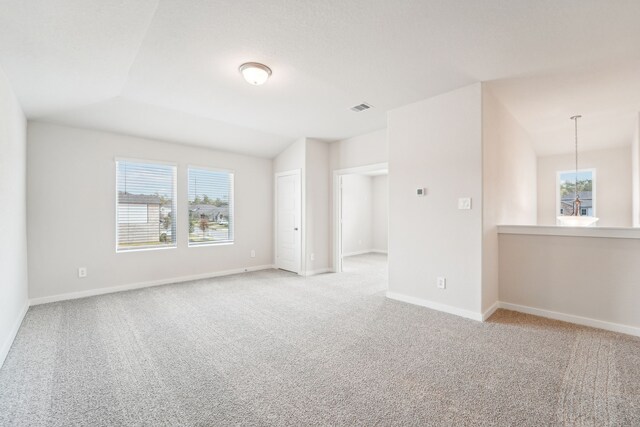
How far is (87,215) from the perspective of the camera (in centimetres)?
411

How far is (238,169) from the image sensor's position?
18.7 feet

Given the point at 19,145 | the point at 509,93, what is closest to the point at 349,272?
the point at 509,93

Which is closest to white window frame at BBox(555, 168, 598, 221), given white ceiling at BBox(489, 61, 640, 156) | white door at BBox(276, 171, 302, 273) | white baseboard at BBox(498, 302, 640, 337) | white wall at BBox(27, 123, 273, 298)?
white ceiling at BBox(489, 61, 640, 156)

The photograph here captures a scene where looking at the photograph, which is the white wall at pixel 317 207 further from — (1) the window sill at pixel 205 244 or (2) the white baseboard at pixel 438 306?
(2) the white baseboard at pixel 438 306

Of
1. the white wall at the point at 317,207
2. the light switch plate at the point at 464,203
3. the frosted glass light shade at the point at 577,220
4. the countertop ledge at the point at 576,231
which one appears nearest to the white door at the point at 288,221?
the white wall at the point at 317,207

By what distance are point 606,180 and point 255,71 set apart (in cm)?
712

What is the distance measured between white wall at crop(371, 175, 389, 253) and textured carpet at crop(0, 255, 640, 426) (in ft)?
16.1

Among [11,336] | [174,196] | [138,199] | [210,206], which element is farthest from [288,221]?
[11,336]

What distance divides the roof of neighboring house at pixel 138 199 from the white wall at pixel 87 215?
0.14m

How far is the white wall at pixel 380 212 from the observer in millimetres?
8391

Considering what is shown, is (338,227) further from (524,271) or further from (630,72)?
(630,72)

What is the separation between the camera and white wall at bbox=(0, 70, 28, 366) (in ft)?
7.94

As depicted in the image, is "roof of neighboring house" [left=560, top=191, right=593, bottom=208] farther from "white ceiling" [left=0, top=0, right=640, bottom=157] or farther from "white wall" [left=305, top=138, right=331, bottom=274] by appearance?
"white wall" [left=305, top=138, right=331, bottom=274]

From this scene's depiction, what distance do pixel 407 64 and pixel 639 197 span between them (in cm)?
429
